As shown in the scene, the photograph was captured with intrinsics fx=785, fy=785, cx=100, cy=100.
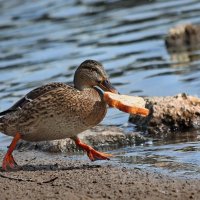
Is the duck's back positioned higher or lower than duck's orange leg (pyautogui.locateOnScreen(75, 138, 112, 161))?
higher

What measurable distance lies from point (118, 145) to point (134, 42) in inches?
287

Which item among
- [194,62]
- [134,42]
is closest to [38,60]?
[134,42]

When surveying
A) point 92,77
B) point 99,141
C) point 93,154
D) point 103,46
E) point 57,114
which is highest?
point 92,77

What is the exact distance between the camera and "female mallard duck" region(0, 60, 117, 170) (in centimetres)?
813

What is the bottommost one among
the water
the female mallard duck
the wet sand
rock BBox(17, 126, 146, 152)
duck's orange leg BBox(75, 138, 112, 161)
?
the water

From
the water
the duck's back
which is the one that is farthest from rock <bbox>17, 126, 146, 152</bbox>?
the duck's back

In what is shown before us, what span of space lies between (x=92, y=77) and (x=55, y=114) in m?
0.71

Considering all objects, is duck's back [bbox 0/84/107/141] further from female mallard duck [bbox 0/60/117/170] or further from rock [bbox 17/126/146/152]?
rock [bbox 17/126/146/152]

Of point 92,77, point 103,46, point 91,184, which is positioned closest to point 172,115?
point 92,77

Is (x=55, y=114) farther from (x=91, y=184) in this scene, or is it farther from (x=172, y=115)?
(x=172, y=115)

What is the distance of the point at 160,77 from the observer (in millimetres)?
13141

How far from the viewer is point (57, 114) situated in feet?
26.7

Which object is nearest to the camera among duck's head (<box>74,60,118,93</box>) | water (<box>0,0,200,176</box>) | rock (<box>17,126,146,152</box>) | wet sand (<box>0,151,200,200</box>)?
wet sand (<box>0,151,200,200</box>)

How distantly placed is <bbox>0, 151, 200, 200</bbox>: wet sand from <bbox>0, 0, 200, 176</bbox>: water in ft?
2.90
